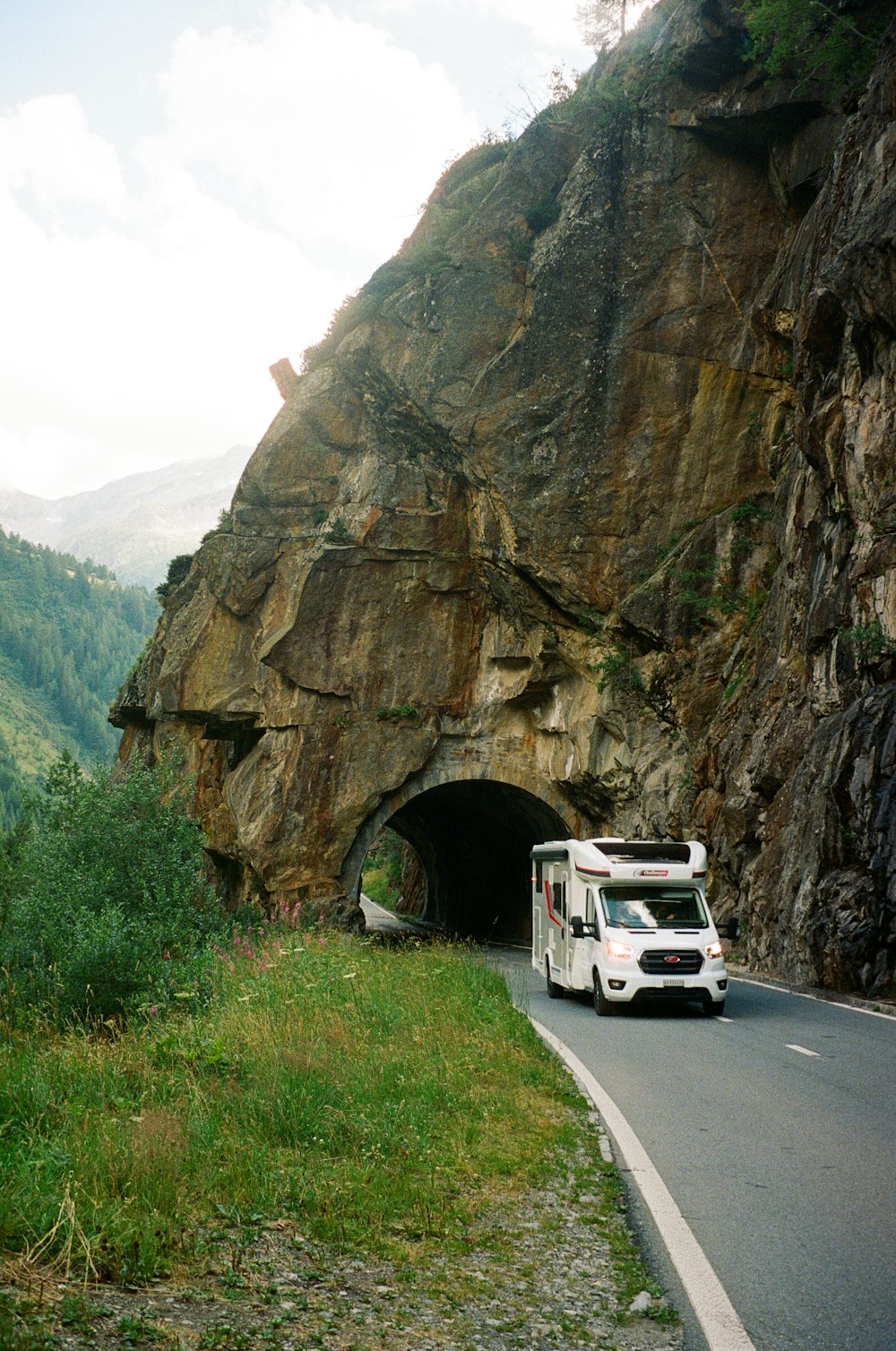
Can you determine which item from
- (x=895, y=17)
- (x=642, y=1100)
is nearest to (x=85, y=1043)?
(x=642, y=1100)

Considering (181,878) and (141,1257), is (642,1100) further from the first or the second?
(181,878)

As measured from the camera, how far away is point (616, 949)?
14250 mm

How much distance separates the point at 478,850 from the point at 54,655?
135 m

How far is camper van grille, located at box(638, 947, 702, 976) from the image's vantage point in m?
14.0

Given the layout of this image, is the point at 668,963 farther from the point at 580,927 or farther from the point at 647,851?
the point at 647,851

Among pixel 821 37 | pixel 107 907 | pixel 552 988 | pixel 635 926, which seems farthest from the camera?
pixel 821 37

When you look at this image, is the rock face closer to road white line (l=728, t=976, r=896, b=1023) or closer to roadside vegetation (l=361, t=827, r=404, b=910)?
road white line (l=728, t=976, r=896, b=1023)

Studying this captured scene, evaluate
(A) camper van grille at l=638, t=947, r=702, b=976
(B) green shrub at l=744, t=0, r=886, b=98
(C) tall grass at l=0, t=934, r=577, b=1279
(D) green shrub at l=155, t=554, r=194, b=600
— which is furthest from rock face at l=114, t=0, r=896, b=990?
(C) tall grass at l=0, t=934, r=577, b=1279

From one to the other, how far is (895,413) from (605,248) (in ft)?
47.1

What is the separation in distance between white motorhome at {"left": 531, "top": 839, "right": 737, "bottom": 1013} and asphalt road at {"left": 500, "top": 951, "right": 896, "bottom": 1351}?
83 cm

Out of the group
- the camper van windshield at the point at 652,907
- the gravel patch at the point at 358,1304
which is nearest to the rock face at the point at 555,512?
the camper van windshield at the point at 652,907

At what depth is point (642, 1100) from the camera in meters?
8.40

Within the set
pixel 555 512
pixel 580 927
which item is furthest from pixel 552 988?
pixel 555 512

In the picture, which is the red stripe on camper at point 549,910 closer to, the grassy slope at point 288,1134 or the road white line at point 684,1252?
the grassy slope at point 288,1134
